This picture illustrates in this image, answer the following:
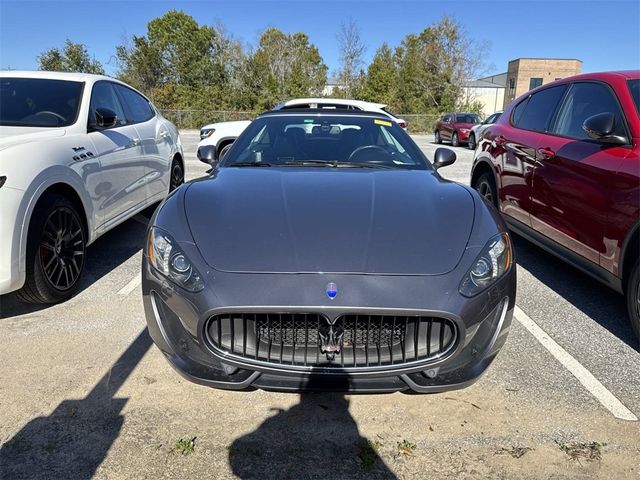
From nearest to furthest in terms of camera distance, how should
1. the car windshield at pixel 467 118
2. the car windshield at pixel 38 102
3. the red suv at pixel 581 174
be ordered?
the red suv at pixel 581 174 < the car windshield at pixel 38 102 < the car windshield at pixel 467 118

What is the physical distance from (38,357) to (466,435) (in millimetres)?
2466

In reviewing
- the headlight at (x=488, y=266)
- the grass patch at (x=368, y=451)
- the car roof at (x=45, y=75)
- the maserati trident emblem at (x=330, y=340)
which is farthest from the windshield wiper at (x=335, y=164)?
the car roof at (x=45, y=75)

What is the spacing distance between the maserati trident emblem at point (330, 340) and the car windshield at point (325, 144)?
1612 millimetres

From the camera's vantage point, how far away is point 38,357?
2.85 meters

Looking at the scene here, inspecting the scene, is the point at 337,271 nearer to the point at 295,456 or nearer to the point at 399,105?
the point at 295,456

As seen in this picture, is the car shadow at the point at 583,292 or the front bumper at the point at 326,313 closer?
the front bumper at the point at 326,313

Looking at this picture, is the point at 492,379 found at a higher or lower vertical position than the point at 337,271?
lower

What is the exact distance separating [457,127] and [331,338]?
19704 millimetres

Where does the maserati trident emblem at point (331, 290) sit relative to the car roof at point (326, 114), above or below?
below

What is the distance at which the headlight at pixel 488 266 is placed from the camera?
6.88 ft

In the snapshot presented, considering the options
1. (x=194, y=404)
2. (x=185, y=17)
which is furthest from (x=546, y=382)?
(x=185, y=17)

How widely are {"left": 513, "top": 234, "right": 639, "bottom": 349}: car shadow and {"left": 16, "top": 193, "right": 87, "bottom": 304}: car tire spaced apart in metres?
3.89

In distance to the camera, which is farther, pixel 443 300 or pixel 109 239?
pixel 109 239

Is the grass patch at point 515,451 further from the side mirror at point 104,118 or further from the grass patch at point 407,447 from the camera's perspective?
the side mirror at point 104,118
